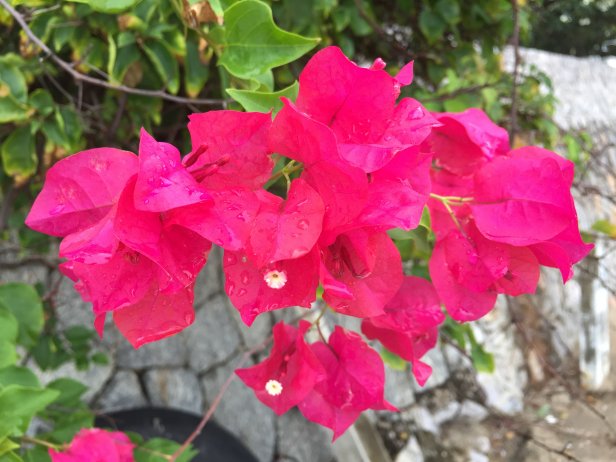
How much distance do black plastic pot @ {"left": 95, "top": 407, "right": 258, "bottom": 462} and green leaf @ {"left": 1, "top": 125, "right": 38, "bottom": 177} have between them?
0.63 meters

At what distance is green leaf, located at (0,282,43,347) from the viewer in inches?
29.9

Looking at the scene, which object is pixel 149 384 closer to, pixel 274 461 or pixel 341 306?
pixel 274 461

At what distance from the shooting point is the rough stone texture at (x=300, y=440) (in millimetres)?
1605

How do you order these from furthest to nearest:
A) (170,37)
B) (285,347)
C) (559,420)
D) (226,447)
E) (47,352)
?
(559,420)
(226,447)
(47,352)
(170,37)
(285,347)

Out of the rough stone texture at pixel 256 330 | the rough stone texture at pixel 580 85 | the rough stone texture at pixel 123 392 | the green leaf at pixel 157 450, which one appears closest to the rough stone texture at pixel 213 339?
the rough stone texture at pixel 256 330

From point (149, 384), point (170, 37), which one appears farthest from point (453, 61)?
point (149, 384)

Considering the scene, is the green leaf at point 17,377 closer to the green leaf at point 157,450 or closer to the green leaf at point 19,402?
the green leaf at point 19,402

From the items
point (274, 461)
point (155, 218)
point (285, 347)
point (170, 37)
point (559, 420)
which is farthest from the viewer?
point (274, 461)

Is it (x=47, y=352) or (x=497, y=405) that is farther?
(x=497, y=405)

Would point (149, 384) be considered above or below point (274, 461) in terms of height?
above

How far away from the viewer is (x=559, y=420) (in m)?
1.57

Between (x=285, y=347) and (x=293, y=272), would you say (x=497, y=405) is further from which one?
(x=293, y=272)

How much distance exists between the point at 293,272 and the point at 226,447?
1.04 meters

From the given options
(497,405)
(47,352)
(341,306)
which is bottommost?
(497,405)
